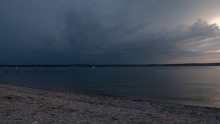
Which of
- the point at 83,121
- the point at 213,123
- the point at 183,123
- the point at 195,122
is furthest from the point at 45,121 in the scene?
the point at 213,123

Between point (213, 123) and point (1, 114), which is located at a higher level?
point (1, 114)

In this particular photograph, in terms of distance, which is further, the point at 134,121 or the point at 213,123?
the point at 213,123

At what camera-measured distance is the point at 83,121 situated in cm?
1038

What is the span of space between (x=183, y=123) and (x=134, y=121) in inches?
126

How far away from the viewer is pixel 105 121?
10.7 m

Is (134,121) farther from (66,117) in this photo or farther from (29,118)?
(29,118)

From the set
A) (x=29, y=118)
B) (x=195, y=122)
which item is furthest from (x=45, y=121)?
(x=195, y=122)

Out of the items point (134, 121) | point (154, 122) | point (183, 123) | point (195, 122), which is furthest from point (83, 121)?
point (195, 122)

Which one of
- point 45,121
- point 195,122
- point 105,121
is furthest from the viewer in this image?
point 195,122

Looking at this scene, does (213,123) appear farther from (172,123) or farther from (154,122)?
(154,122)

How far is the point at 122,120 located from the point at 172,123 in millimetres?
3101

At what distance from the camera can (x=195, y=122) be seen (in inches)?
469

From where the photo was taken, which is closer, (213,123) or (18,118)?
(18,118)

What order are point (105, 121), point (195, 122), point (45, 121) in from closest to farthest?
point (45, 121) → point (105, 121) → point (195, 122)
